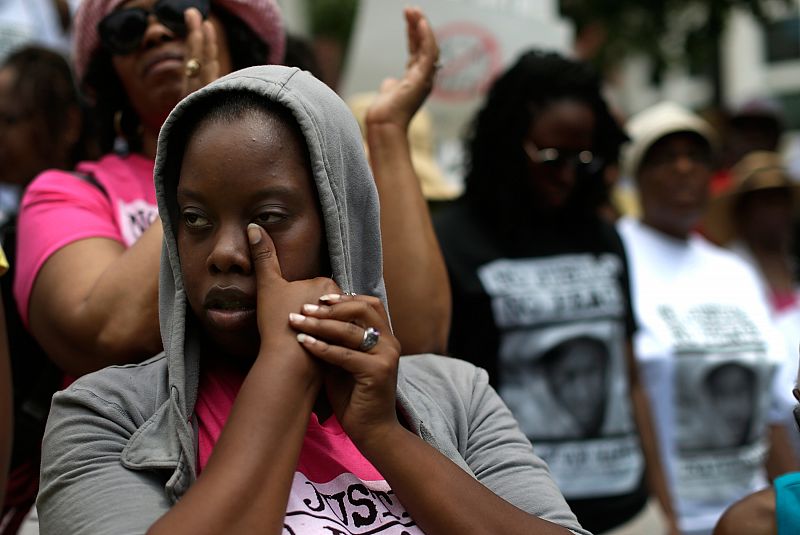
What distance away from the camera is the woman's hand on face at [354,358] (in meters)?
1.68

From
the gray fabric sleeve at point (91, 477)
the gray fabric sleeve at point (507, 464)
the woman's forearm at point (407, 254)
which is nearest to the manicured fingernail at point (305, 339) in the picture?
the gray fabric sleeve at point (91, 477)

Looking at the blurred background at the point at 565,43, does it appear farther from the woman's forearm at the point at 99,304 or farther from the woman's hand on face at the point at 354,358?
the woman's hand on face at the point at 354,358

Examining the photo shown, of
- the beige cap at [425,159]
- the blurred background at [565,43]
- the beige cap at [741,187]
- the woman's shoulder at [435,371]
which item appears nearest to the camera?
the woman's shoulder at [435,371]

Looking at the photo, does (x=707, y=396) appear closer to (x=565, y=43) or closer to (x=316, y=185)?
(x=565, y=43)

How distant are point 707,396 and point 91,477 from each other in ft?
9.31

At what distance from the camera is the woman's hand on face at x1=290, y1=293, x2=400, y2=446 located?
66.1 inches

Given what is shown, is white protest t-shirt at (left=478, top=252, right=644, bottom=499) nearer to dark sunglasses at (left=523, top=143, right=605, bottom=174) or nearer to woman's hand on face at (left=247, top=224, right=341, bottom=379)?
dark sunglasses at (left=523, top=143, right=605, bottom=174)

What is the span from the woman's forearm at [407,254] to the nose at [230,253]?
2.15ft

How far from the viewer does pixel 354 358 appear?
1.68 meters

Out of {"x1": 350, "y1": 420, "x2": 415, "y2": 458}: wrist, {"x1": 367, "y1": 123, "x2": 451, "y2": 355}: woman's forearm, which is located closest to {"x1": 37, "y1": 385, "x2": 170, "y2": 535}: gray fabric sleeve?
{"x1": 350, "y1": 420, "x2": 415, "y2": 458}: wrist

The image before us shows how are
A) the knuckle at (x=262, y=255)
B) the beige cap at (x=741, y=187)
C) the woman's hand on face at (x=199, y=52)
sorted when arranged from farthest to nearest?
the beige cap at (x=741, y=187)
the woman's hand on face at (x=199, y=52)
the knuckle at (x=262, y=255)

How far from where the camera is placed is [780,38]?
1750 centimetres

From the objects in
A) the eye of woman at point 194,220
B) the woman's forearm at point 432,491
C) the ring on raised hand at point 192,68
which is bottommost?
the woman's forearm at point 432,491

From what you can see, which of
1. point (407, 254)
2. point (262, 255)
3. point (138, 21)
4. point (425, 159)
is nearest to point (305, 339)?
point (262, 255)
